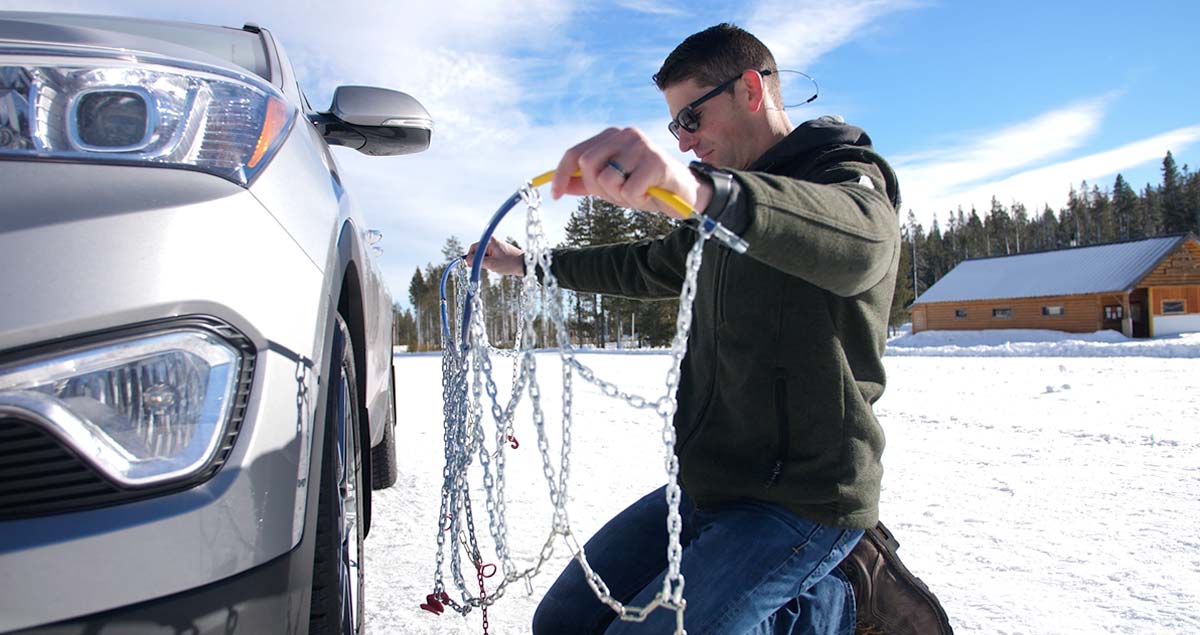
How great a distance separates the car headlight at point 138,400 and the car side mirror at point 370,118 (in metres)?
1.44

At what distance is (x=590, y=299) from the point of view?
48000mm

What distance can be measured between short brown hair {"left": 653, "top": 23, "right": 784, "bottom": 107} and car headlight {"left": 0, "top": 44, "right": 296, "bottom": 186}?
1.15m

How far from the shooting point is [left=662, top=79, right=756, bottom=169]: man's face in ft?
6.61

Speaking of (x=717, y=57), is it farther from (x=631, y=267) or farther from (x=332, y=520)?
(x=332, y=520)

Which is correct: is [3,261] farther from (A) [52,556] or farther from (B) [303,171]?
(B) [303,171]

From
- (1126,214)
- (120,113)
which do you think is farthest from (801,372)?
(1126,214)

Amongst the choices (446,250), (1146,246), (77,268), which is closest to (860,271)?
(77,268)

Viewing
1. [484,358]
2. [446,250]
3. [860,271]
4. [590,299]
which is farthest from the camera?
[446,250]

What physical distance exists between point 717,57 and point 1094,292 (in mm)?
37094

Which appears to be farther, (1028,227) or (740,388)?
(1028,227)

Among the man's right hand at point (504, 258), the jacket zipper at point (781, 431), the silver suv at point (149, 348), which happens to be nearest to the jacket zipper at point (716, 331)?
the jacket zipper at point (781, 431)

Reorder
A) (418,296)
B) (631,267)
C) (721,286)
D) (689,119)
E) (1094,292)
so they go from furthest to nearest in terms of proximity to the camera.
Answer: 1. (418,296)
2. (1094,292)
3. (631,267)
4. (689,119)
5. (721,286)

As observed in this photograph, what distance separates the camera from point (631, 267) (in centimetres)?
271

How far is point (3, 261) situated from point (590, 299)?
47.0 m
